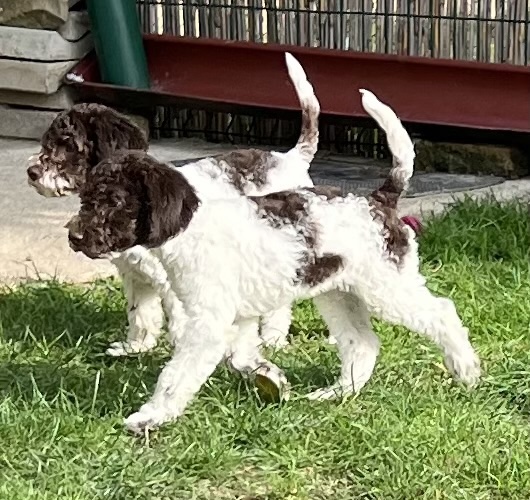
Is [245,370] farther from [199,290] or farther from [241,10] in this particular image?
[241,10]

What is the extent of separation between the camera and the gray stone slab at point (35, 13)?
29.7 ft

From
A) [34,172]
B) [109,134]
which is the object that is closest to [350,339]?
[109,134]

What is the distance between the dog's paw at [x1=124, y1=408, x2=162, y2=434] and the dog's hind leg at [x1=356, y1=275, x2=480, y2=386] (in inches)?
32.8

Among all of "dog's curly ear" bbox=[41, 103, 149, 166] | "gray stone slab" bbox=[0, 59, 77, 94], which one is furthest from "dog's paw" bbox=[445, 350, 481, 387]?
"gray stone slab" bbox=[0, 59, 77, 94]

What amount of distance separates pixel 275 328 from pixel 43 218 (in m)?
2.46

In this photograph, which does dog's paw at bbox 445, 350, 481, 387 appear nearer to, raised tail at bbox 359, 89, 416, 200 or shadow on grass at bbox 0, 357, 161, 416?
raised tail at bbox 359, 89, 416, 200

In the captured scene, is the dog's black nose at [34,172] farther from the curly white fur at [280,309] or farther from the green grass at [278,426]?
the green grass at [278,426]

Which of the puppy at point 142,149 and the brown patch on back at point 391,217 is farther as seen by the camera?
the puppy at point 142,149

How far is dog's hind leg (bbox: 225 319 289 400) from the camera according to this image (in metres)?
4.59

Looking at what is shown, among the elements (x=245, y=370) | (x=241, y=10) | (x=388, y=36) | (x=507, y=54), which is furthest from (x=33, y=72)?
(x=245, y=370)

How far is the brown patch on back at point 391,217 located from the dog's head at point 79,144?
1.03 metres

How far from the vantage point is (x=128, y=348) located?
5.28 meters

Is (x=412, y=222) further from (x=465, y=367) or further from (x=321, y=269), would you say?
(x=321, y=269)

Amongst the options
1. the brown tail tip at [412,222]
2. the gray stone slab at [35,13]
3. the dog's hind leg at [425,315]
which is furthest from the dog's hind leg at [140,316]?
the gray stone slab at [35,13]
